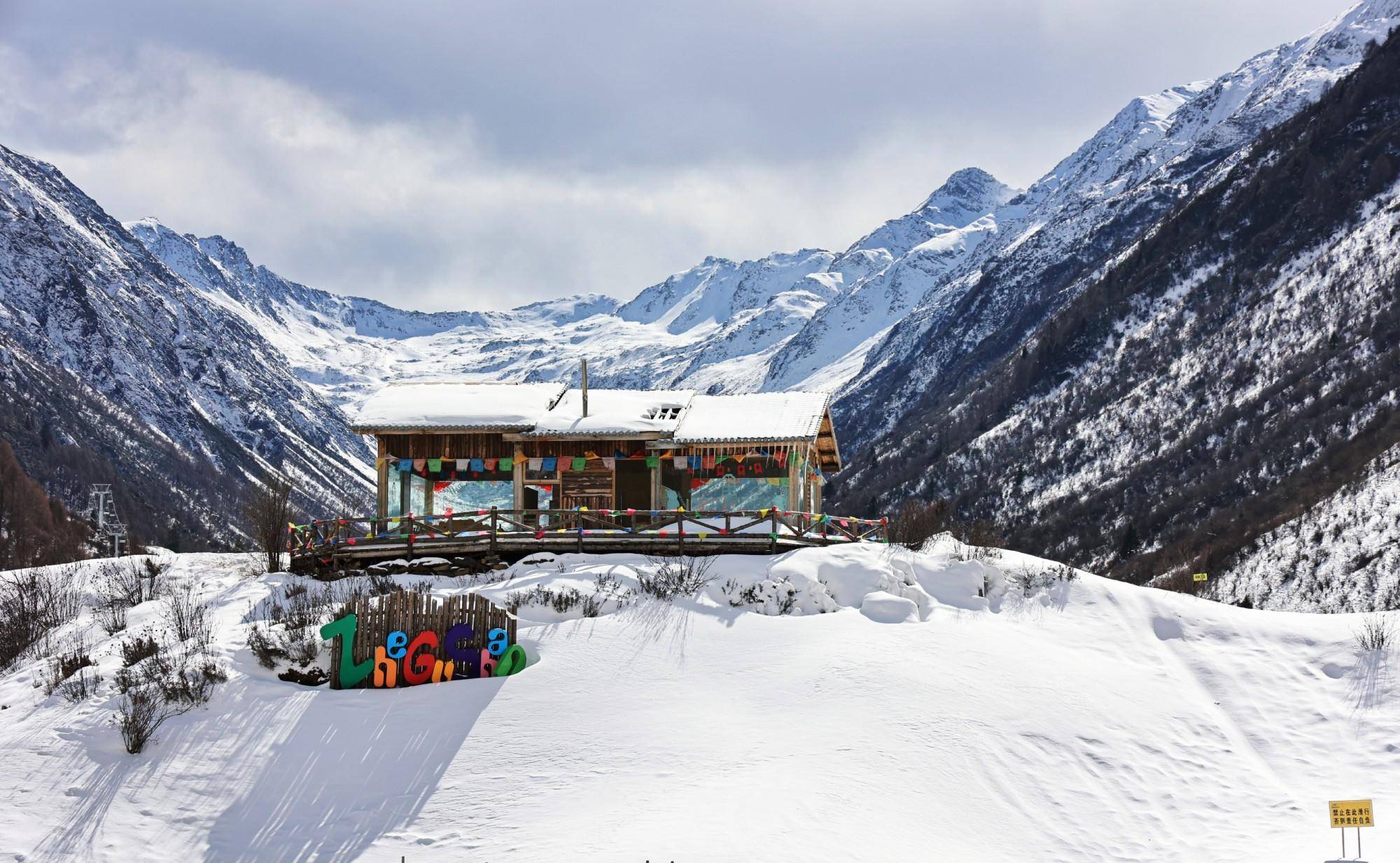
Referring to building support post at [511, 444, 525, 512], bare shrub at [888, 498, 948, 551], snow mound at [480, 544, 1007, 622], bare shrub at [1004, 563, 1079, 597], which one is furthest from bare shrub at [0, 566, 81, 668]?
bare shrub at [1004, 563, 1079, 597]

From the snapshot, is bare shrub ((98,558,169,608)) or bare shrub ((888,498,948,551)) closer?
bare shrub ((98,558,169,608))

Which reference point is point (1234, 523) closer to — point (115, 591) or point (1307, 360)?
point (1307, 360)

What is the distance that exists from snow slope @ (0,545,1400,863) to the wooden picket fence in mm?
779

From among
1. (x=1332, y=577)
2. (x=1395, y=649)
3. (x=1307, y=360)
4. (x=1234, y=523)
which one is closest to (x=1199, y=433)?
(x=1307, y=360)

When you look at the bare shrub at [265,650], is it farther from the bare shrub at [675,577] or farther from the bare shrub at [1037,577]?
the bare shrub at [1037,577]

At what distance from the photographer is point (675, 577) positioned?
21.4 m

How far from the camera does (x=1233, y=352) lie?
95.2 m

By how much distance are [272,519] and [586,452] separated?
8.55 meters

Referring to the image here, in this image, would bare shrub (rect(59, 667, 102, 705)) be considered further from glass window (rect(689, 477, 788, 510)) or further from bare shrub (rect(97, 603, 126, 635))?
glass window (rect(689, 477, 788, 510))

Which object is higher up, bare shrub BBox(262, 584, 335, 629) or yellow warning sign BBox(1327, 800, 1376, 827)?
bare shrub BBox(262, 584, 335, 629)

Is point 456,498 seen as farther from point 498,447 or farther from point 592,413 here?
point 592,413

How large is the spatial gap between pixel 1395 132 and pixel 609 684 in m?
121

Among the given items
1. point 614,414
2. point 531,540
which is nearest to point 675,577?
point 531,540

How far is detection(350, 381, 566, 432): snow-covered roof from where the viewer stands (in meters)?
29.2
